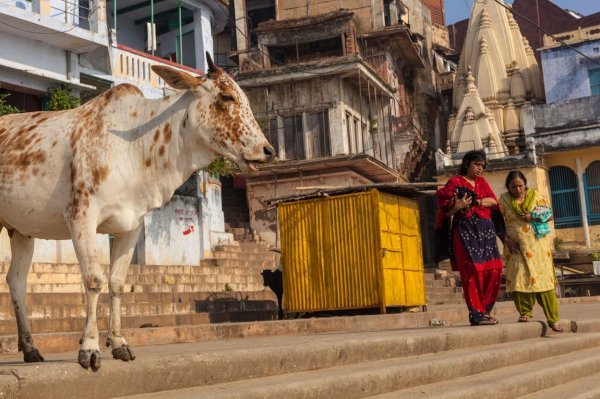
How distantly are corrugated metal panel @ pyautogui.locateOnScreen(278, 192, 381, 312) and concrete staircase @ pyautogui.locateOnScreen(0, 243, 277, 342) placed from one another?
3.75 ft

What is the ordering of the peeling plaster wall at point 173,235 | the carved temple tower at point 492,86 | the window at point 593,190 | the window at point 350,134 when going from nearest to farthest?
the peeling plaster wall at point 173,235 → the window at point 350,134 → the window at point 593,190 → the carved temple tower at point 492,86

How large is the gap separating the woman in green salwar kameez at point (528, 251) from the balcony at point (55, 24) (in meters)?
12.0

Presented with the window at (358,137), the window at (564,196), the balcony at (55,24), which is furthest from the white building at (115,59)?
the window at (564,196)

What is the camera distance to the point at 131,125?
14.6 feet

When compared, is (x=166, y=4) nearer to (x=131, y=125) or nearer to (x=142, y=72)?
(x=142, y=72)

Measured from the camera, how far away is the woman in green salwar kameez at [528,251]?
26.9 ft

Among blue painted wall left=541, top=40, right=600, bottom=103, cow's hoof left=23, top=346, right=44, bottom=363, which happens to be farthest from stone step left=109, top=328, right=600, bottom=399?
blue painted wall left=541, top=40, right=600, bottom=103

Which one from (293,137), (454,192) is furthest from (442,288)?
(454,192)

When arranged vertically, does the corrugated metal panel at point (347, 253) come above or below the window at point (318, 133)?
below

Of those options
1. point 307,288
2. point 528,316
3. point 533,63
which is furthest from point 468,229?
point 533,63

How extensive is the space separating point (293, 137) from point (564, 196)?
1190 centimetres

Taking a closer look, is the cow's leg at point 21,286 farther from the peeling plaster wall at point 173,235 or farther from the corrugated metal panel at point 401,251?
the peeling plaster wall at point 173,235

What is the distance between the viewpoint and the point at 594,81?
3534 cm

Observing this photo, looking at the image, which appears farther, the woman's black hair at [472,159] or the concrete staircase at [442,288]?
the concrete staircase at [442,288]
